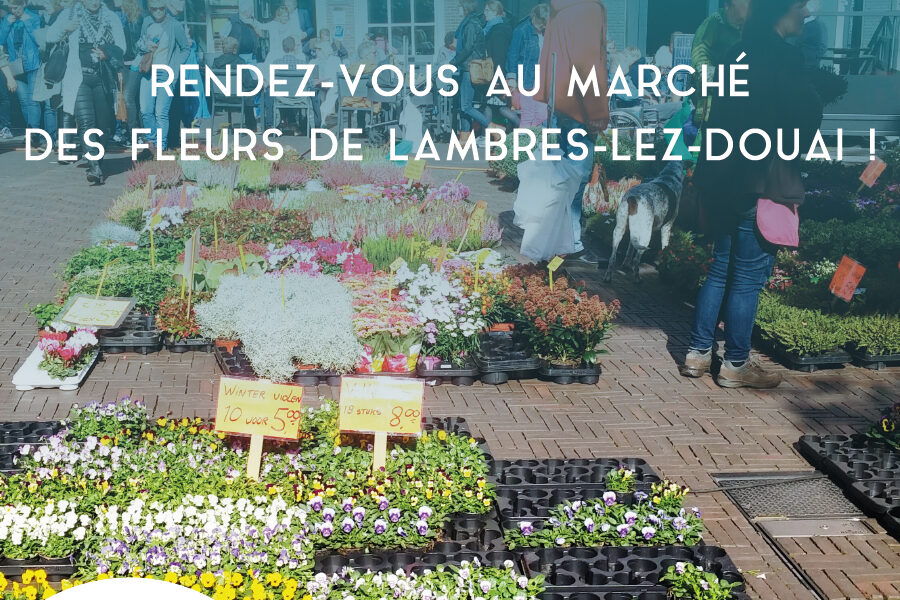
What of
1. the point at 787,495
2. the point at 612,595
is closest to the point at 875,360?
the point at 787,495

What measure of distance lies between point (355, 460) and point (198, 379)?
2288mm

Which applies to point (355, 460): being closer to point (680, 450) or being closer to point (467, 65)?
point (680, 450)

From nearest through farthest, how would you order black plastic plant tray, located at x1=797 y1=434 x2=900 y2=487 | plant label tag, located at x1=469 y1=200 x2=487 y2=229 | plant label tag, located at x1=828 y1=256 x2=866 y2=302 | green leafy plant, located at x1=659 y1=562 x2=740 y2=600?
1. green leafy plant, located at x1=659 y1=562 x2=740 y2=600
2. black plastic plant tray, located at x1=797 y1=434 x2=900 y2=487
3. plant label tag, located at x1=828 y1=256 x2=866 y2=302
4. plant label tag, located at x1=469 y1=200 x2=487 y2=229

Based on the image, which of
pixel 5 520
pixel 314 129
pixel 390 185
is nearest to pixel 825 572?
pixel 5 520

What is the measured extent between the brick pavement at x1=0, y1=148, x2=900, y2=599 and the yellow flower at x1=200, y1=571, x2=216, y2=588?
2.15m

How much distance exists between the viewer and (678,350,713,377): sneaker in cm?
655

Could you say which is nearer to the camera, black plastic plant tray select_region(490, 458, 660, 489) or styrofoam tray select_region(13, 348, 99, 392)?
black plastic plant tray select_region(490, 458, 660, 489)

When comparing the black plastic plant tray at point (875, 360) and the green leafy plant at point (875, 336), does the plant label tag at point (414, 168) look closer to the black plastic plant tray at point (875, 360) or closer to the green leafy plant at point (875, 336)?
the green leafy plant at point (875, 336)

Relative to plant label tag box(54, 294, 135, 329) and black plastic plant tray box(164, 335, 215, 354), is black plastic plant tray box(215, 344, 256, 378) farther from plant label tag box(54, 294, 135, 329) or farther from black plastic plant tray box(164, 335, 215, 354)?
plant label tag box(54, 294, 135, 329)

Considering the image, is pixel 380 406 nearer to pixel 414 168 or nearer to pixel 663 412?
pixel 663 412

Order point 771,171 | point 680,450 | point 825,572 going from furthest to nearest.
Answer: point 771,171
point 680,450
point 825,572

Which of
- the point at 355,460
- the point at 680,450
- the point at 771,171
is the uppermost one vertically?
the point at 771,171

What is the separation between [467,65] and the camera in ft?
40.9

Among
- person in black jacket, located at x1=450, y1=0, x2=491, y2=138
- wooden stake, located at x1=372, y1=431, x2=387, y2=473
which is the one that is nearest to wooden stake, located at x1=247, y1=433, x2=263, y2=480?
wooden stake, located at x1=372, y1=431, x2=387, y2=473
